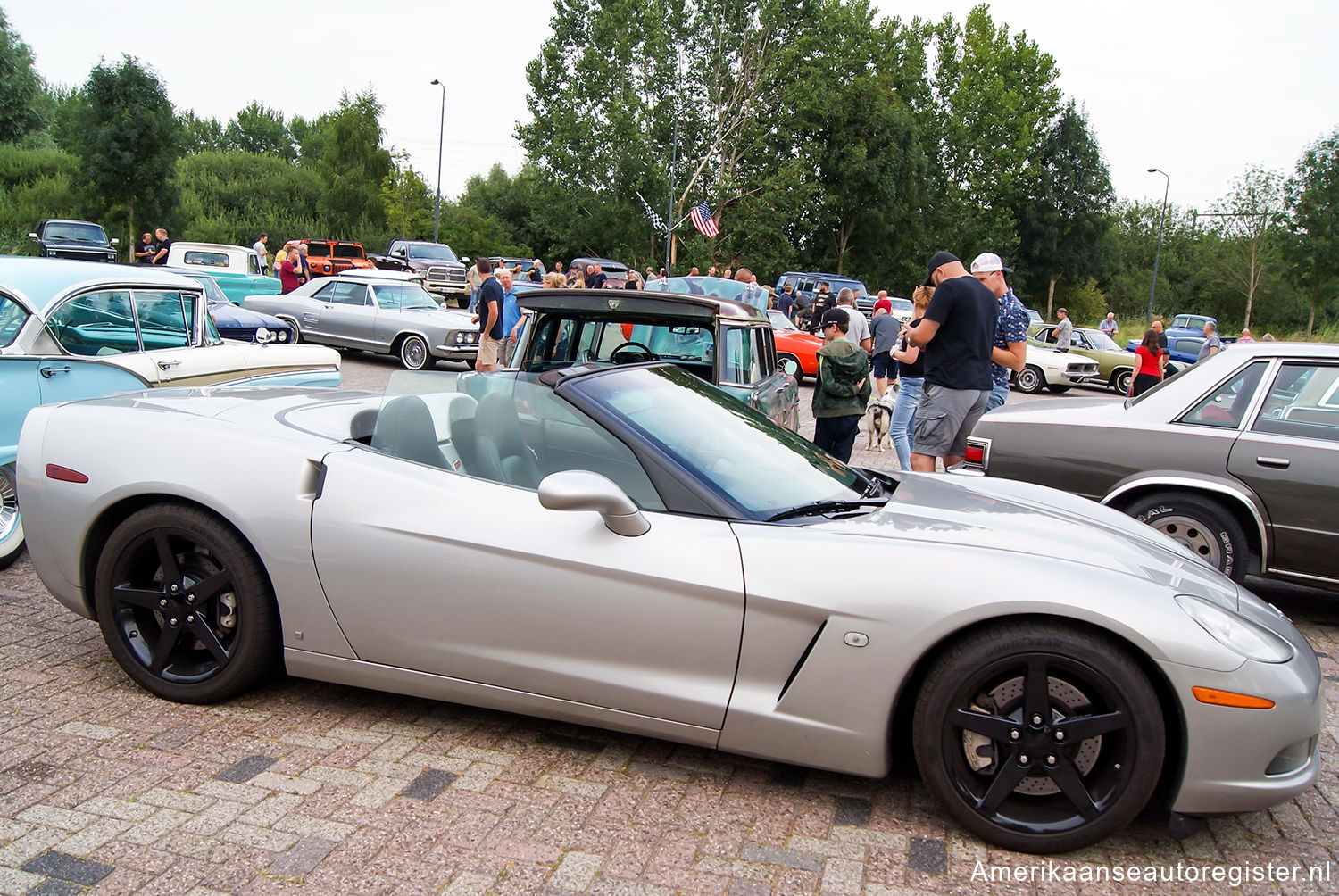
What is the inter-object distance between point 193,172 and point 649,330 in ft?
169

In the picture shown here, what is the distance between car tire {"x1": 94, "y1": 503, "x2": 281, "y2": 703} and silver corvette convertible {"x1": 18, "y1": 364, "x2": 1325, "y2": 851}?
0.01 meters

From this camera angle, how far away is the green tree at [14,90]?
4306 cm

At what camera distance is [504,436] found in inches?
128

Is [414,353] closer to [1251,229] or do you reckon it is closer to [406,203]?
[406,203]

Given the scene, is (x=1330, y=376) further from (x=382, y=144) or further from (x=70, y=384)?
(x=382, y=144)

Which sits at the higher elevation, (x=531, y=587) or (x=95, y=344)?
(x=95, y=344)

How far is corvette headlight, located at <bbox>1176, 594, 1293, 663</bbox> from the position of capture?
100.0 inches

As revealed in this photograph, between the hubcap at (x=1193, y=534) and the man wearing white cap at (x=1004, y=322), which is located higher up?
the man wearing white cap at (x=1004, y=322)

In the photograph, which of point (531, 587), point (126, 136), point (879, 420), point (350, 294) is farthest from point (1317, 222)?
point (531, 587)

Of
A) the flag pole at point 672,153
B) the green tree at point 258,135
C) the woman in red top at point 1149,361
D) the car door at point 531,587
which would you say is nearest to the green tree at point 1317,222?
the flag pole at point 672,153

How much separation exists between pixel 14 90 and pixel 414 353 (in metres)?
41.4

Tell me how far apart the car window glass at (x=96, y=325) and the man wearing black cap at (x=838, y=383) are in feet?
16.0

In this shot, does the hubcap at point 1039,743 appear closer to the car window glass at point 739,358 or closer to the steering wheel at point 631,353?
the car window glass at point 739,358

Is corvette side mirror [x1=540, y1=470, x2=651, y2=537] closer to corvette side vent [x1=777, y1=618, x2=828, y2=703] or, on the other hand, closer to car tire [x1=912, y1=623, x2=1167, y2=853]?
corvette side vent [x1=777, y1=618, x2=828, y2=703]
